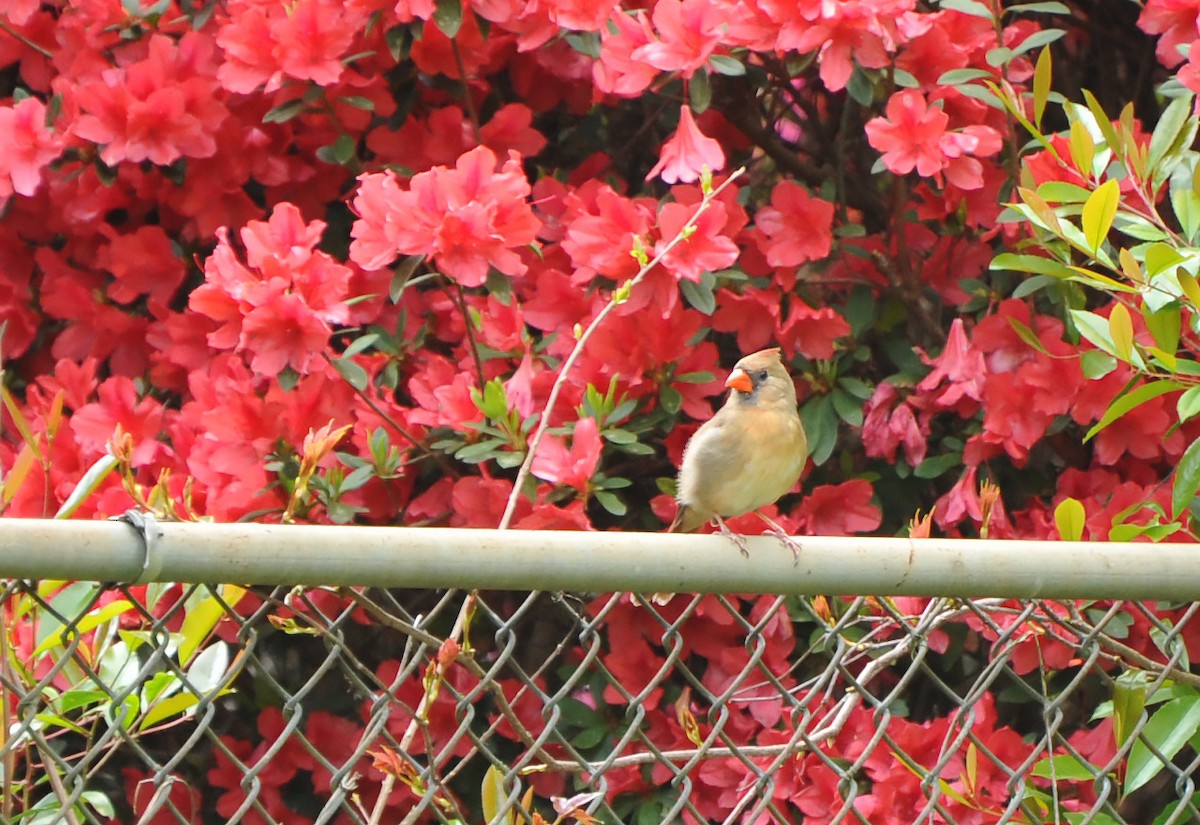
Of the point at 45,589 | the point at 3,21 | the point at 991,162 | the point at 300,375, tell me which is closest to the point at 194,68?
the point at 3,21

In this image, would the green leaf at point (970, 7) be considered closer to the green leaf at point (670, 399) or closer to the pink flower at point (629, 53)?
the pink flower at point (629, 53)

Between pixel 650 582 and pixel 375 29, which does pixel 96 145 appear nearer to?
pixel 375 29

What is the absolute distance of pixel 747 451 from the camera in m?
2.31

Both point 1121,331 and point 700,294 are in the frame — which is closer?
point 1121,331

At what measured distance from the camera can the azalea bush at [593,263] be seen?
7.33 ft

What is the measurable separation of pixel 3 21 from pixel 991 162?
1762 mm

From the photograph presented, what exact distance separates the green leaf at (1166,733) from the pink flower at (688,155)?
3.25 ft

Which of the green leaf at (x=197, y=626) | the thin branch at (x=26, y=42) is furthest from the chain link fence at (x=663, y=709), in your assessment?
the thin branch at (x=26, y=42)

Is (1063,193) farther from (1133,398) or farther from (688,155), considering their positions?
(688,155)

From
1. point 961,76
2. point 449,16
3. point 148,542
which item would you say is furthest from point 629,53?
point 148,542

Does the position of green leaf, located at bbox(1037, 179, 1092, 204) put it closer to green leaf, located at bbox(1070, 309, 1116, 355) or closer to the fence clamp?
green leaf, located at bbox(1070, 309, 1116, 355)

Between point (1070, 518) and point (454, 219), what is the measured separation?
0.92 metres

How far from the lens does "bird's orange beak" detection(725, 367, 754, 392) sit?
2.32 metres

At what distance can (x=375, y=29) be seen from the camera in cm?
251
